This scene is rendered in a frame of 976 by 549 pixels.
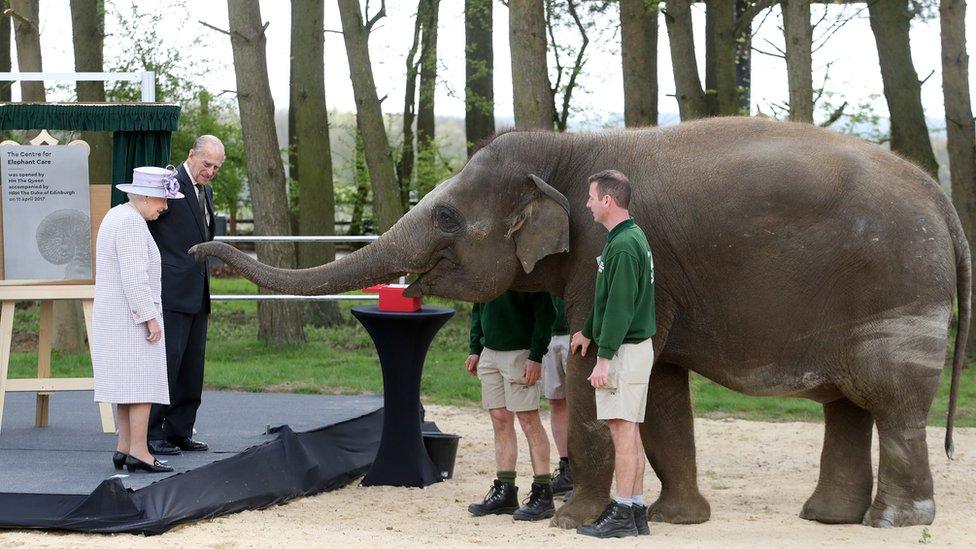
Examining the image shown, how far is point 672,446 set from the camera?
24.7ft

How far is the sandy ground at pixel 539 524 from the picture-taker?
265 inches

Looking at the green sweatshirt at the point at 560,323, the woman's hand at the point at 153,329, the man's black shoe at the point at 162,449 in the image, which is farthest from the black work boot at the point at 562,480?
the woman's hand at the point at 153,329

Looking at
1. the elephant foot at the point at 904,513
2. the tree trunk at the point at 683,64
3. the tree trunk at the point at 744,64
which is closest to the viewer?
the elephant foot at the point at 904,513

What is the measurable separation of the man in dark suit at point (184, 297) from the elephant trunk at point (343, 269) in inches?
40.8

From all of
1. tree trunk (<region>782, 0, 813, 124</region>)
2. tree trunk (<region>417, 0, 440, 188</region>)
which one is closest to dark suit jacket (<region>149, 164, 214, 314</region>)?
tree trunk (<region>782, 0, 813, 124</region>)

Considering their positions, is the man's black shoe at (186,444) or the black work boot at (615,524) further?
the man's black shoe at (186,444)

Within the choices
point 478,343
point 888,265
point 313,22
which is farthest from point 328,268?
point 313,22

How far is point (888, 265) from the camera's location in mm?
6973

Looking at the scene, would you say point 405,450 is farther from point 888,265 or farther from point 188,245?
point 888,265

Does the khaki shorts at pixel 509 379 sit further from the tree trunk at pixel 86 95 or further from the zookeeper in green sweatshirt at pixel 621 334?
the tree trunk at pixel 86 95

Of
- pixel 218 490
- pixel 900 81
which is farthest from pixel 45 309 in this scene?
pixel 900 81

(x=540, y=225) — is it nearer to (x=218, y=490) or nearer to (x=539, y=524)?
(x=539, y=524)

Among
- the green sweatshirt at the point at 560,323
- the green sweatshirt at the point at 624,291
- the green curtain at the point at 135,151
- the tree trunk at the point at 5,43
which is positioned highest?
the tree trunk at the point at 5,43

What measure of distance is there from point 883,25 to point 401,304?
35.9 ft
